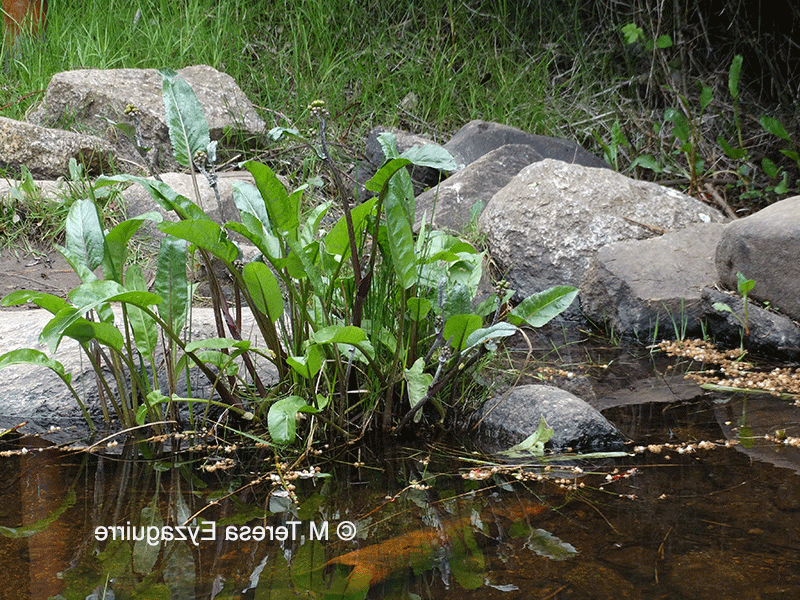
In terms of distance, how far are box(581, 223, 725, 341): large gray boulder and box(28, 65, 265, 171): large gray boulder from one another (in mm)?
2500

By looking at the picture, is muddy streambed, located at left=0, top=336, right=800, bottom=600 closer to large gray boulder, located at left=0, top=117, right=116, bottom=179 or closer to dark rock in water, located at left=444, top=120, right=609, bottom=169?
large gray boulder, located at left=0, top=117, right=116, bottom=179

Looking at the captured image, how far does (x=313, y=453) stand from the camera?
1.80 m

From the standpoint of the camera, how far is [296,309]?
6.29 ft

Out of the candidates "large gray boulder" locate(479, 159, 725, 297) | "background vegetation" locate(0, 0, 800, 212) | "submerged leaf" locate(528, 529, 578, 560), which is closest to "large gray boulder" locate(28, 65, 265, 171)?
"background vegetation" locate(0, 0, 800, 212)

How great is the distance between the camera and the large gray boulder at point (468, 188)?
3.79 meters

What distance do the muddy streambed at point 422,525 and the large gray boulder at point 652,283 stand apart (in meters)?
0.98

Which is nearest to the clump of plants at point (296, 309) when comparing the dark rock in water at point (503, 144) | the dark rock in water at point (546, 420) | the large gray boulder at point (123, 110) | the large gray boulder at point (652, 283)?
the dark rock in water at point (546, 420)

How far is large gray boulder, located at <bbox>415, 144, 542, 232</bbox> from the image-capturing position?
12.4ft

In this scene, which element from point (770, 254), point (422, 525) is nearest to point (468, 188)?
point (770, 254)

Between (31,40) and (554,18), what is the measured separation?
12.9ft

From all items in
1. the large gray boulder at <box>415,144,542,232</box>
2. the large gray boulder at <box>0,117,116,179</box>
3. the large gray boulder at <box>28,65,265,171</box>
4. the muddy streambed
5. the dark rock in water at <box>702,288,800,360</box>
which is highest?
the large gray boulder at <box>28,65,265,171</box>

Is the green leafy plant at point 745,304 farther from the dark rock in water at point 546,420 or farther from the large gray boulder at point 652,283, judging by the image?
the dark rock in water at point 546,420

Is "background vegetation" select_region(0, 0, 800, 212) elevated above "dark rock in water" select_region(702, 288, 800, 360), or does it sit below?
above

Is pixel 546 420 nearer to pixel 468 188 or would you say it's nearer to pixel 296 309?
pixel 296 309
